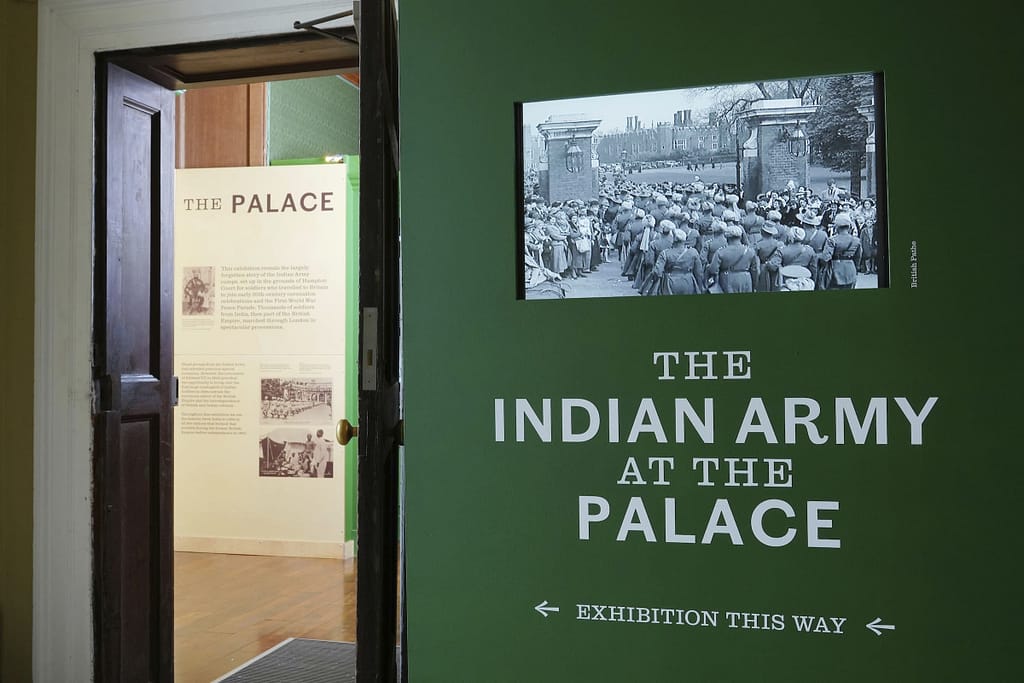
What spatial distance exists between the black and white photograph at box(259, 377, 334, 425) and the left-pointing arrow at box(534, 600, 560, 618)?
411 cm

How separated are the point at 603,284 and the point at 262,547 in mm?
4724

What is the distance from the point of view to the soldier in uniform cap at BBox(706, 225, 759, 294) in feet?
5.37

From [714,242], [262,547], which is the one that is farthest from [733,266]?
[262,547]

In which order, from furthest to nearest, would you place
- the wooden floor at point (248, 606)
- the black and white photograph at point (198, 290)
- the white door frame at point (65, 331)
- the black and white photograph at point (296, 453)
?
the black and white photograph at point (198, 290) < the black and white photograph at point (296, 453) < the wooden floor at point (248, 606) < the white door frame at point (65, 331)

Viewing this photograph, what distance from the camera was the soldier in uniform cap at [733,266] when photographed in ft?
5.37

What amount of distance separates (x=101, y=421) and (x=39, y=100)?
1.10 m

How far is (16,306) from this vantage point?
9.61ft

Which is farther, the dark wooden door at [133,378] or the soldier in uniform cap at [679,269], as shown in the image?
the dark wooden door at [133,378]

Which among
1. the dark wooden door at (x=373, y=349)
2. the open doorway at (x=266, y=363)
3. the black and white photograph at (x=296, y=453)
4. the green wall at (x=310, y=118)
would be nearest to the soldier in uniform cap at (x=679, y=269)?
the dark wooden door at (x=373, y=349)

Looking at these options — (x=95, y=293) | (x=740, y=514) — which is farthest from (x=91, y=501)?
(x=740, y=514)

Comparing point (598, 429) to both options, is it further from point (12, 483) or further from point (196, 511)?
point (196, 511)

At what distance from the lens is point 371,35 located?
1925mm

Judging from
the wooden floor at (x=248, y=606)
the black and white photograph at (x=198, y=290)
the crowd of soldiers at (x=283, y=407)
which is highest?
the black and white photograph at (x=198, y=290)

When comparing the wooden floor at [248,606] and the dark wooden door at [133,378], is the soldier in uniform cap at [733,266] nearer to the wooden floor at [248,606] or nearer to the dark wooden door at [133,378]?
the dark wooden door at [133,378]
